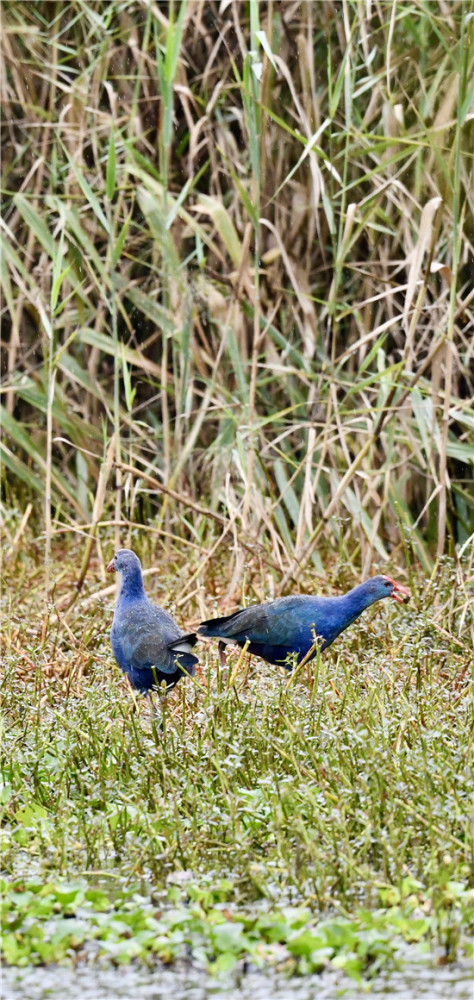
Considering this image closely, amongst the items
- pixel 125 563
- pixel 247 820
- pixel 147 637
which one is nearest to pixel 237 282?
pixel 125 563

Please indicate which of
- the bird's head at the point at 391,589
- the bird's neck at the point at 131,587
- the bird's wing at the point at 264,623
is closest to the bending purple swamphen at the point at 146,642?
the bird's neck at the point at 131,587

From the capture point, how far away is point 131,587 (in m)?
4.16

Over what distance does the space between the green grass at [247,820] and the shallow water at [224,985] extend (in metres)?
0.03

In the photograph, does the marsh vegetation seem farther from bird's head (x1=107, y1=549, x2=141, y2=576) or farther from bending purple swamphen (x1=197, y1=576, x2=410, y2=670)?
bird's head (x1=107, y1=549, x2=141, y2=576)

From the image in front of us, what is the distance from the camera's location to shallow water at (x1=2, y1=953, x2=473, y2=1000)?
97.3 inches

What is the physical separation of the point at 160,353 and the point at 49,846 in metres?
3.70

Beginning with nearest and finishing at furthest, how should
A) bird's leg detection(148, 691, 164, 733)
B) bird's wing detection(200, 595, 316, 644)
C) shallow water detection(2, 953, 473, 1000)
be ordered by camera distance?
shallow water detection(2, 953, 473, 1000) < bird's leg detection(148, 691, 164, 733) < bird's wing detection(200, 595, 316, 644)

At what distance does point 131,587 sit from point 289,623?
467mm

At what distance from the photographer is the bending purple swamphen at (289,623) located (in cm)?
405

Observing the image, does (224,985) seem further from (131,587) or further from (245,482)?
(245,482)

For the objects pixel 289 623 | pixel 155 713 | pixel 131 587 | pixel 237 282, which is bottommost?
pixel 155 713

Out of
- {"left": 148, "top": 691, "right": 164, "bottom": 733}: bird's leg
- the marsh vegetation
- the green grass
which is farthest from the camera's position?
{"left": 148, "top": 691, "right": 164, "bottom": 733}: bird's leg

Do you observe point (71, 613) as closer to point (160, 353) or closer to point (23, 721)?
point (23, 721)

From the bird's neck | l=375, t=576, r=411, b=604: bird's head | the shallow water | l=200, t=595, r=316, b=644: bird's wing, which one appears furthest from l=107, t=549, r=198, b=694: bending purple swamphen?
the shallow water
